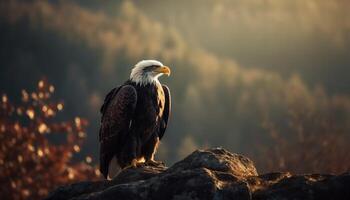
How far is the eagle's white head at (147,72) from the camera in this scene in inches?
480

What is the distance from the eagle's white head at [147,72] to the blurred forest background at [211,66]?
13.4m

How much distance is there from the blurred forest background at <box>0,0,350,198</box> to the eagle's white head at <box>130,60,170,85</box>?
13354 mm

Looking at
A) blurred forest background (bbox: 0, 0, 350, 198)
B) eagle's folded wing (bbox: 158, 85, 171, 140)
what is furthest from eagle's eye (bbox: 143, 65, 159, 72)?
blurred forest background (bbox: 0, 0, 350, 198)

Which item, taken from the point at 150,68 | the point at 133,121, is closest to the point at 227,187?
the point at 133,121

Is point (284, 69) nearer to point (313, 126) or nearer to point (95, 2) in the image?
point (95, 2)

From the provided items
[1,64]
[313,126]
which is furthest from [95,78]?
[313,126]

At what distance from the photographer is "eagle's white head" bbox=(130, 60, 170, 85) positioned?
12.2 metres

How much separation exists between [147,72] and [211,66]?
95029 millimetres

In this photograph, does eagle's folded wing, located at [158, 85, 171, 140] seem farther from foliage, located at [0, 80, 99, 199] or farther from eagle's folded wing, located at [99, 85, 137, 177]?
foliage, located at [0, 80, 99, 199]

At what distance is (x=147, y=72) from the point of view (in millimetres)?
12281

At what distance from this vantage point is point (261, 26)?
137m

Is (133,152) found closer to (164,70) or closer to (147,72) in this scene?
(147,72)

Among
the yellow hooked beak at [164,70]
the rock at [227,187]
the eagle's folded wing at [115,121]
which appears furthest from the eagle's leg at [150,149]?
the rock at [227,187]

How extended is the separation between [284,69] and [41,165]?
95.9 metres
